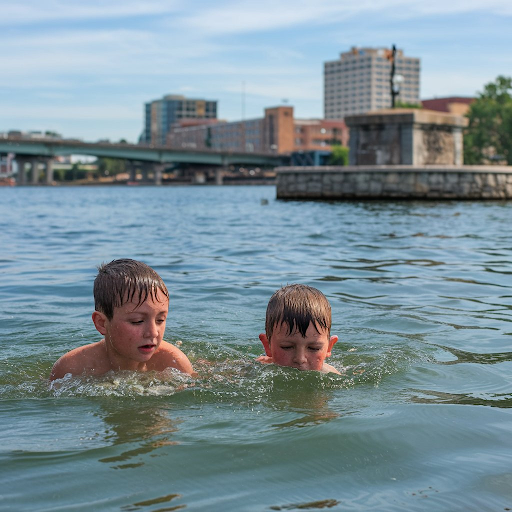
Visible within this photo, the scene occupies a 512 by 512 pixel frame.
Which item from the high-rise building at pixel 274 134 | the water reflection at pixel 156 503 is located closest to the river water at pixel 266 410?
the water reflection at pixel 156 503

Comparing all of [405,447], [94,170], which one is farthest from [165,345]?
[94,170]

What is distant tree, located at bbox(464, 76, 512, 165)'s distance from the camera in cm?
6550

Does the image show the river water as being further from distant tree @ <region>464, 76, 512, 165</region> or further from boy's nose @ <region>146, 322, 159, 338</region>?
distant tree @ <region>464, 76, 512, 165</region>

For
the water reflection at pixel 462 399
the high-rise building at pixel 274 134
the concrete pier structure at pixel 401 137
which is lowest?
the water reflection at pixel 462 399

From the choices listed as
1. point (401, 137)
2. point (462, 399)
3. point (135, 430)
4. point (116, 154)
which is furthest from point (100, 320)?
point (116, 154)

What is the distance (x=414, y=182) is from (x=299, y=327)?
22.6 m

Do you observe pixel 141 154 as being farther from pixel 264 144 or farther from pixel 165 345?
pixel 165 345

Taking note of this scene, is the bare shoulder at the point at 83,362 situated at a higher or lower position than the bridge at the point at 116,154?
lower

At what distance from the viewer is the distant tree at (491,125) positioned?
65.5m

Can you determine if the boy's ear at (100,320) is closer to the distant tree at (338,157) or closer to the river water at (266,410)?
the river water at (266,410)

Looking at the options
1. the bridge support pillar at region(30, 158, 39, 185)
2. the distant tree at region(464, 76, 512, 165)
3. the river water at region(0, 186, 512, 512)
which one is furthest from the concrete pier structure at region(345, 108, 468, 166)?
the bridge support pillar at region(30, 158, 39, 185)

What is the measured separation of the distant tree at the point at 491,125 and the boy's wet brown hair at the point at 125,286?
65.9 m

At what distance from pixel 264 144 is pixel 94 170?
5226 cm

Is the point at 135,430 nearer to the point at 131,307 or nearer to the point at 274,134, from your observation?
the point at 131,307
